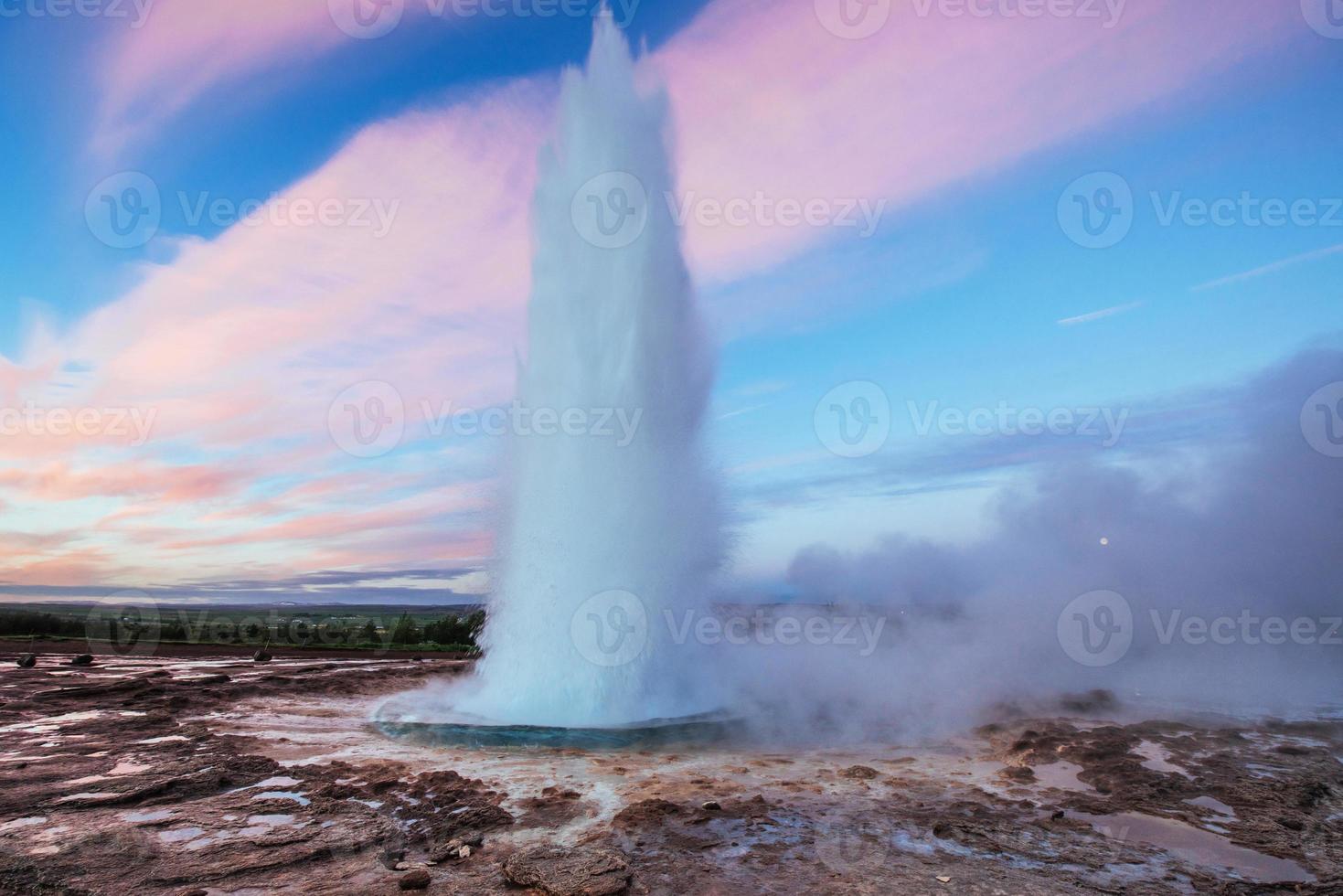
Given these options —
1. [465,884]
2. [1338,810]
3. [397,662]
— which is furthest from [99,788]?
[397,662]

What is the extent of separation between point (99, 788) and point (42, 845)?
2.08 m

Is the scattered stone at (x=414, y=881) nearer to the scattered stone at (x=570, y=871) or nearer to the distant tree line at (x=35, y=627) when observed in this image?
the scattered stone at (x=570, y=871)

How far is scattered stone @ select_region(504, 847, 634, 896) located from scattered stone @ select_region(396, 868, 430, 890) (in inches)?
23.3

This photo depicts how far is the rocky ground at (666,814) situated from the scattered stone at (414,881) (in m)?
0.02

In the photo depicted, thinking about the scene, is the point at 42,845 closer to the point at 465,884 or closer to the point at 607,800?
the point at 465,884

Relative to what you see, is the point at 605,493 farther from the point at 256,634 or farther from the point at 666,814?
the point at 256,634

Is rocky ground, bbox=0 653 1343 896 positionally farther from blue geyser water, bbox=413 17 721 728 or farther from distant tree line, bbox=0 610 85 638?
distant tree line, bbox=0 610 85 638

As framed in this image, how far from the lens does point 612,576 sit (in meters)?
12.2

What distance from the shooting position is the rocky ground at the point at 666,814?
537 cm

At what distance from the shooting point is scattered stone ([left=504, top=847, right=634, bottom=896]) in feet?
16.6

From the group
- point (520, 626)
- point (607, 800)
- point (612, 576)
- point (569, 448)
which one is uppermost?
point (569, 448)

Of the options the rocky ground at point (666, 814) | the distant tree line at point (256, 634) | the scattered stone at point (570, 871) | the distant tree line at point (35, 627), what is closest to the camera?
the scattered stone at point (570, 871)

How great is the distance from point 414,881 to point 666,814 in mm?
2617

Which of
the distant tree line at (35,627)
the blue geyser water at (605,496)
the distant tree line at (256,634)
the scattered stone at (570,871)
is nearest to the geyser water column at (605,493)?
the blue geyser water at (605,496)
